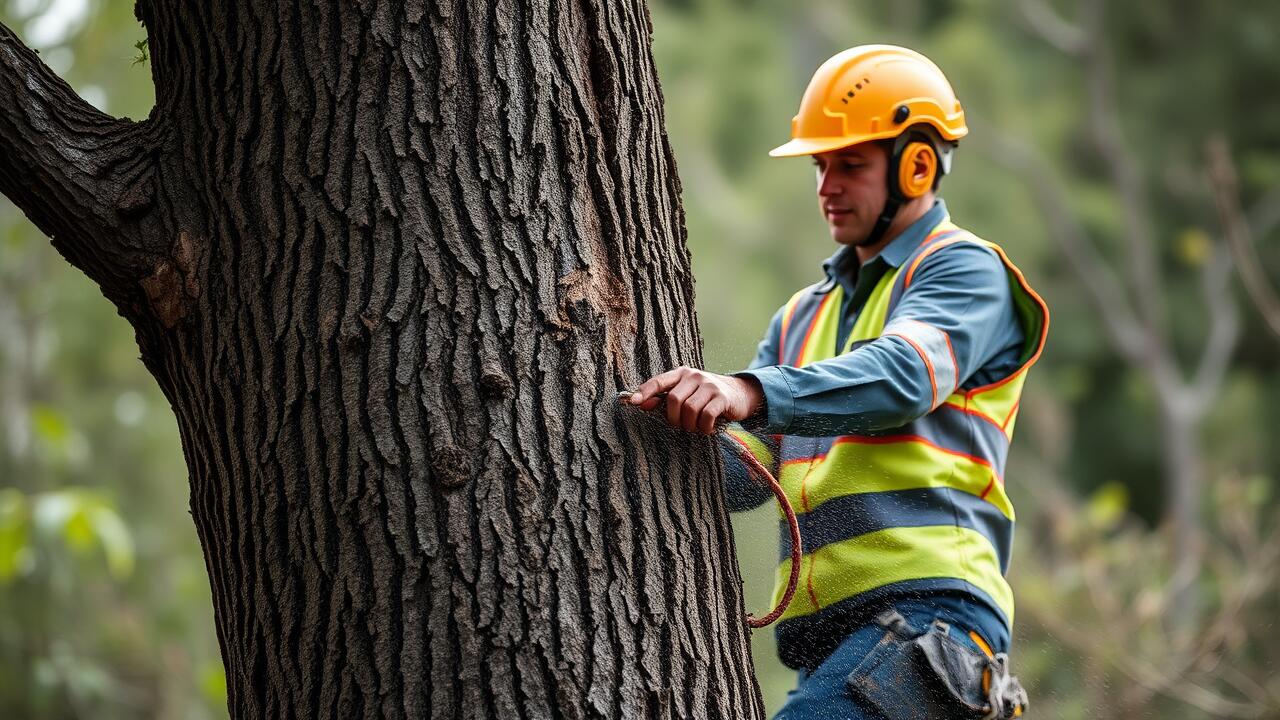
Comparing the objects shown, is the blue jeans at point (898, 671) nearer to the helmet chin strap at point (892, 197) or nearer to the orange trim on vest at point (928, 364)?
the orange trim on vest at point (928, 364)

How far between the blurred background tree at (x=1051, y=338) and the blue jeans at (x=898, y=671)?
9.47ft

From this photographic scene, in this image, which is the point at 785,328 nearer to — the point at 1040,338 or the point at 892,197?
the point at 892,197

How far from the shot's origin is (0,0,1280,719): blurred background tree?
710cm

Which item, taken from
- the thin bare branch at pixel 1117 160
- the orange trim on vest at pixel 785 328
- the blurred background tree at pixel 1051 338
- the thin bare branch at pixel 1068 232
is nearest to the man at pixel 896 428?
the orange trim on vest at pixel 785 328

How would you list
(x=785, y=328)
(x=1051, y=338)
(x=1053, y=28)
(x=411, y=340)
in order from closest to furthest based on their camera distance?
(x=411, y=340)
(x=785, y=328)
(x=1053, y=28)
(x=1051, y=338)

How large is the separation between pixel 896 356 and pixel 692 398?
439 millimetres

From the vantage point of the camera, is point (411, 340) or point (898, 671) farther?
point (898, 671)

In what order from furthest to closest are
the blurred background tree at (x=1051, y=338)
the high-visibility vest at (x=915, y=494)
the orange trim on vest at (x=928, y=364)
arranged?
the blurred background tree at (x=1051, y=338)
the high-visibility vest at (x=915, y=494)
the orange trim on vest at (x=928, y=364)

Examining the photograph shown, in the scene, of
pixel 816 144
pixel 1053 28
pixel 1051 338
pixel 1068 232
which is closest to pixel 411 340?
pixel 816 144

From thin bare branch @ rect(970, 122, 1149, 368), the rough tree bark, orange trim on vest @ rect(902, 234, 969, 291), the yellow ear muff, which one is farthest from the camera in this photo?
thin bare branch @ rect(970, 122, 1149, 368)

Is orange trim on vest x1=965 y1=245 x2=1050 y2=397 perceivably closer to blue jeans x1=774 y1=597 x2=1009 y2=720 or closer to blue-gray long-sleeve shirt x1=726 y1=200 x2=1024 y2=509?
blue-gray long-sleeve shirt x1=726 y1=200 x2=1024 y2=509

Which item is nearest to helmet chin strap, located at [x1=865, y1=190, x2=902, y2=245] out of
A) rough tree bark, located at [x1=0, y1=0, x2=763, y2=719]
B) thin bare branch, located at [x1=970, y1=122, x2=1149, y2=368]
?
rough tree bark, located at [x1=0, y1=0, x2=763, y2=719]

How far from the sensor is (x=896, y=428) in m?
2.40

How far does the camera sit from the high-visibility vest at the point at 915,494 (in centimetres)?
244
